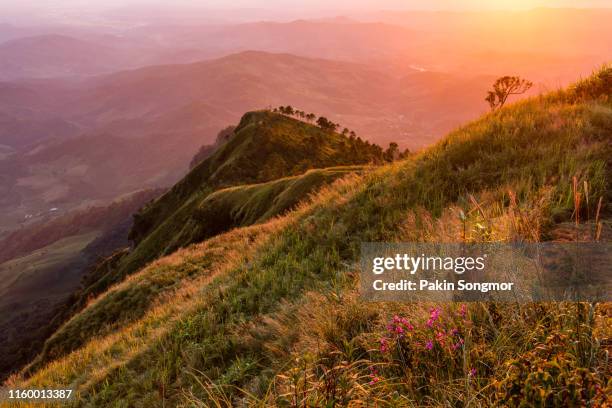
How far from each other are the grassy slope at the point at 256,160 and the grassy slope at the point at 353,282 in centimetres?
5199

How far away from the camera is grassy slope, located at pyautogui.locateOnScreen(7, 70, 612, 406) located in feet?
12.0

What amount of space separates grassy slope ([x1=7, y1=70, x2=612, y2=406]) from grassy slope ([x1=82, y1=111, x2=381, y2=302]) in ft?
171

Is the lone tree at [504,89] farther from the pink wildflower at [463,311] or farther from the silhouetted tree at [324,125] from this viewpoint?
the silhouetted tree at [324,125]

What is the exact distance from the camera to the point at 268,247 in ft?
35.2

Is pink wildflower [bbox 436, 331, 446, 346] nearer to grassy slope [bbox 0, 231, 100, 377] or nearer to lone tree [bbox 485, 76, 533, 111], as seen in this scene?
lone tree [bbox 485, 76, 533, 111]

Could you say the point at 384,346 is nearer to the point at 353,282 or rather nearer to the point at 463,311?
the point at 463,311

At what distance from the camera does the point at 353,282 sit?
6191 millimetres

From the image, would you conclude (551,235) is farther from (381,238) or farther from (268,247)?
(268,247)

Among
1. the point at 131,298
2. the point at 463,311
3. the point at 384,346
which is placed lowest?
the point at 131,298

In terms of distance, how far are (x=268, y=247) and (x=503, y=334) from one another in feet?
25.4

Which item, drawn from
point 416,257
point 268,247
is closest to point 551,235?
Result: point 416,257

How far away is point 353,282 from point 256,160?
6931cm

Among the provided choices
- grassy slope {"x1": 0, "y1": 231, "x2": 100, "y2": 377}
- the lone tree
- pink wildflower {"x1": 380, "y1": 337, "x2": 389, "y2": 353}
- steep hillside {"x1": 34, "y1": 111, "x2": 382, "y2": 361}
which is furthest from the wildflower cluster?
grassy slope {"x1": 0, "y1": 231, "x2": 100, "y2": 377}

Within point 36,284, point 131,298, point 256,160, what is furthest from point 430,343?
point 36,284
